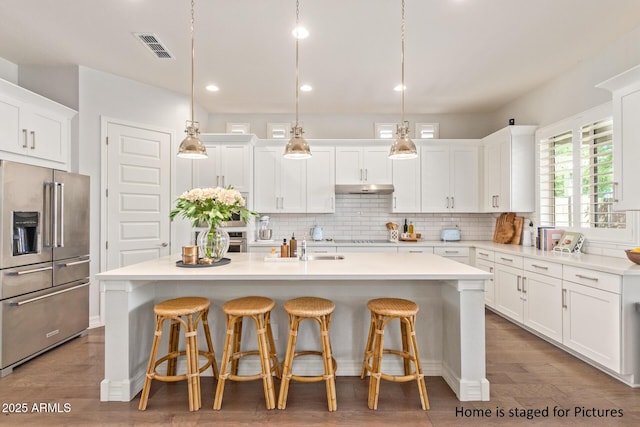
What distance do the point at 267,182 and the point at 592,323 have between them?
3.94 metres

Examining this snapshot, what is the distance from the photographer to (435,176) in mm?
4996

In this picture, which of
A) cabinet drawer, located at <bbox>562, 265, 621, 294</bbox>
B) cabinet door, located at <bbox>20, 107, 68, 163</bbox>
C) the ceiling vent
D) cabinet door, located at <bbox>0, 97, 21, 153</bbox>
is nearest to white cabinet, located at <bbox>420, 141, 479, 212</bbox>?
cabinet drawer, located at <bbox>562, 265, 621, 294</bbox>

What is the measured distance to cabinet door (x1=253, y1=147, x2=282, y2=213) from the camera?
4945 mm

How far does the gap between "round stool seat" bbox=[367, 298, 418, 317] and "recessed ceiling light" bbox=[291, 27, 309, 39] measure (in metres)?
2.34

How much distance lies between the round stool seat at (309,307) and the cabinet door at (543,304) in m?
A: 2.31

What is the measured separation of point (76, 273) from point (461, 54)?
176 inches

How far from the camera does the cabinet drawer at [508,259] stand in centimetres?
375

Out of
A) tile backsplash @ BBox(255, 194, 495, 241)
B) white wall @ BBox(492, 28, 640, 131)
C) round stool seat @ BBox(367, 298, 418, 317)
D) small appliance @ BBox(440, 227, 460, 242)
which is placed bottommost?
round stool seat @ BBox(367, 298, 418, 317)

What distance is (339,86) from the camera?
4.19m

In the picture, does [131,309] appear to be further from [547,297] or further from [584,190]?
[584,190]

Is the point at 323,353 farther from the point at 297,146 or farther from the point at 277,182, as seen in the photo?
the point at 277,182

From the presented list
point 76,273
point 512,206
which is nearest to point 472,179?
point 512,206

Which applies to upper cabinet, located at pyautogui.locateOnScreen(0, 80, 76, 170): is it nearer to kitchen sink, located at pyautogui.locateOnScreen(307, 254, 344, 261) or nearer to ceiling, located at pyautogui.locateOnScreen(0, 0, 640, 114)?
ceiling, located at pyautogui.locateOnScreen(0, 0, 640, 114)

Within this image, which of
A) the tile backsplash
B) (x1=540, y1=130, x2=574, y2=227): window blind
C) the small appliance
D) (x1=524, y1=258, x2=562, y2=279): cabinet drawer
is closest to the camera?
(x1=524, y1=258, x2=562, y2=279): cabinet drawer
